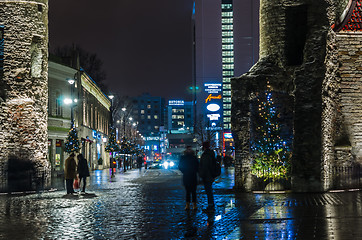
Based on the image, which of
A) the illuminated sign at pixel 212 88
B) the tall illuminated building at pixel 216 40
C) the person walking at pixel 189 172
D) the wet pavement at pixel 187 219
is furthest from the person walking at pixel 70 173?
the tall illuminated building at pixel 216 40

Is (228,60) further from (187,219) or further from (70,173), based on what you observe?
(187,219)

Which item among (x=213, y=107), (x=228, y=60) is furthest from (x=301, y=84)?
(x=228, y=60)

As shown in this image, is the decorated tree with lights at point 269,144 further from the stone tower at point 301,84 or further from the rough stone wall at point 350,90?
the rough stone wall at point 350,90

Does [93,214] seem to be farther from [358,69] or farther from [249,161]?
[358,69]

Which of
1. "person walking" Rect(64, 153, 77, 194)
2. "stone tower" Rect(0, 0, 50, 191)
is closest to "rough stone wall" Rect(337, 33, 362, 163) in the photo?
"person walking" Rect(64, 153, 77, 194)

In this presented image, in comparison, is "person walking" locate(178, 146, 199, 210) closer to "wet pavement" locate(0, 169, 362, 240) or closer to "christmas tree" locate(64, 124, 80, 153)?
"wet pavement" locate(0, 169, 362, 240)

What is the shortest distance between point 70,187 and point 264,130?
8460mm

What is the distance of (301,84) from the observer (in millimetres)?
20062

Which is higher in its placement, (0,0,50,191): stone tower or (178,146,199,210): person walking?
(0,0,50,191): stone tower

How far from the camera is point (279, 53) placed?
21.2 m

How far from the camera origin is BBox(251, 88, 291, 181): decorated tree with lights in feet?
67.3

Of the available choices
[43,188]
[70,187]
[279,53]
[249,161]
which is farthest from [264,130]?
[43,188]

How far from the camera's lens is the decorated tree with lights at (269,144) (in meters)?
20.5

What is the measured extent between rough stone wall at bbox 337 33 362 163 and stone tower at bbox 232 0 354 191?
18.2 inches
